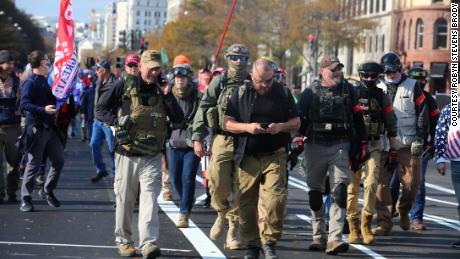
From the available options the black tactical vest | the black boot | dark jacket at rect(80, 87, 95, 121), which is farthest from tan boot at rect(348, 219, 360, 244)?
dark jacket at rect(80, 87, 95, 121)

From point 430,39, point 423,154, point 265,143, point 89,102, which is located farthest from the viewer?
point 430,39

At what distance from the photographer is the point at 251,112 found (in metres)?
9.80

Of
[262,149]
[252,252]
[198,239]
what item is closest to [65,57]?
[198,239]

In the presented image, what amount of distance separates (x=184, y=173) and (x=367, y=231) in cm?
234

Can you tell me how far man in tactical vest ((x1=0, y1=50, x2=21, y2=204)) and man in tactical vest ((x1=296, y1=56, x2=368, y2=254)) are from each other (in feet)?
15.5

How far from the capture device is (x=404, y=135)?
12.5 metres

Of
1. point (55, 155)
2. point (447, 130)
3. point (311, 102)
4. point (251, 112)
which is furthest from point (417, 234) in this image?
point (55, 155)

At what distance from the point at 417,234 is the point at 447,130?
1.56 meters

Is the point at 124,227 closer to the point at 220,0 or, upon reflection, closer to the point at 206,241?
the point at 206,241

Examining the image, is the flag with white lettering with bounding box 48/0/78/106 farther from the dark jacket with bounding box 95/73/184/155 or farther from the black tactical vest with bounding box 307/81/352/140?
the black tactical vest with bounding box 307/81/352/140

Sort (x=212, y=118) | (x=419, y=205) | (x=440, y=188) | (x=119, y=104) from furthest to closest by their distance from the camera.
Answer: (x=440, y=188), (x=419, y=205), (x=212, y=118), (x=119, y=104)

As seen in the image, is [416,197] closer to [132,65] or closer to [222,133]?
[222,133]

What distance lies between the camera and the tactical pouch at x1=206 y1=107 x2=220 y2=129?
10.8 m

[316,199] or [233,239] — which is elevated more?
[316,199]
